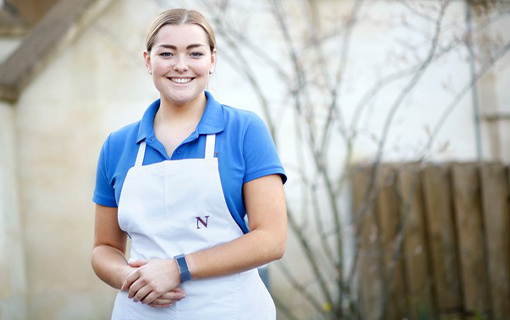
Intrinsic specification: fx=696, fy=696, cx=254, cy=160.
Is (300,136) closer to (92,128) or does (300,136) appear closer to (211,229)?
(92,128)

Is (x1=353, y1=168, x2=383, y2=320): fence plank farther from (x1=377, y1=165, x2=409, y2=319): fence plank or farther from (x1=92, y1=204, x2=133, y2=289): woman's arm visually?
(x1=92, y1=204, x2=133, y2=289): woman's arm

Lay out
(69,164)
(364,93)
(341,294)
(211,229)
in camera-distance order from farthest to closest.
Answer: (364,93), (69,164), (341,294), (211,229)

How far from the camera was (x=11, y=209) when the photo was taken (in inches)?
190

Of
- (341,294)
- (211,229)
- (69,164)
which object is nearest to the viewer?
(211,229)

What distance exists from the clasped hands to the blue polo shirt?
24 centimetres

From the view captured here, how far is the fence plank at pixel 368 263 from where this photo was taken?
5035 millimetres

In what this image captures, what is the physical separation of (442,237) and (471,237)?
0.21 m

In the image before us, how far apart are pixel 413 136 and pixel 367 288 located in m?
1.24

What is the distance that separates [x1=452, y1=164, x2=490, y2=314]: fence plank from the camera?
5035 mm

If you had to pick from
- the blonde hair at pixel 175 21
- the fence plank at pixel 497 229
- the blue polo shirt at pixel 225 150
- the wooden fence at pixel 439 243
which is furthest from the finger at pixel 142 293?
the fence plank at pixel 497 229

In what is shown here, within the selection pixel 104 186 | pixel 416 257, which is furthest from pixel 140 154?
pixel 416 257

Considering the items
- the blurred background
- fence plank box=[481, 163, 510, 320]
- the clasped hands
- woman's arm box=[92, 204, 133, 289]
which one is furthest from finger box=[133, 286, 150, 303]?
fence plank box=[481, 163, 510, 320]

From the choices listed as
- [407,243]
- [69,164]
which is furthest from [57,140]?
[407,243]

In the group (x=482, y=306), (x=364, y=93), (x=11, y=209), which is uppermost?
(x=364, y=93)
